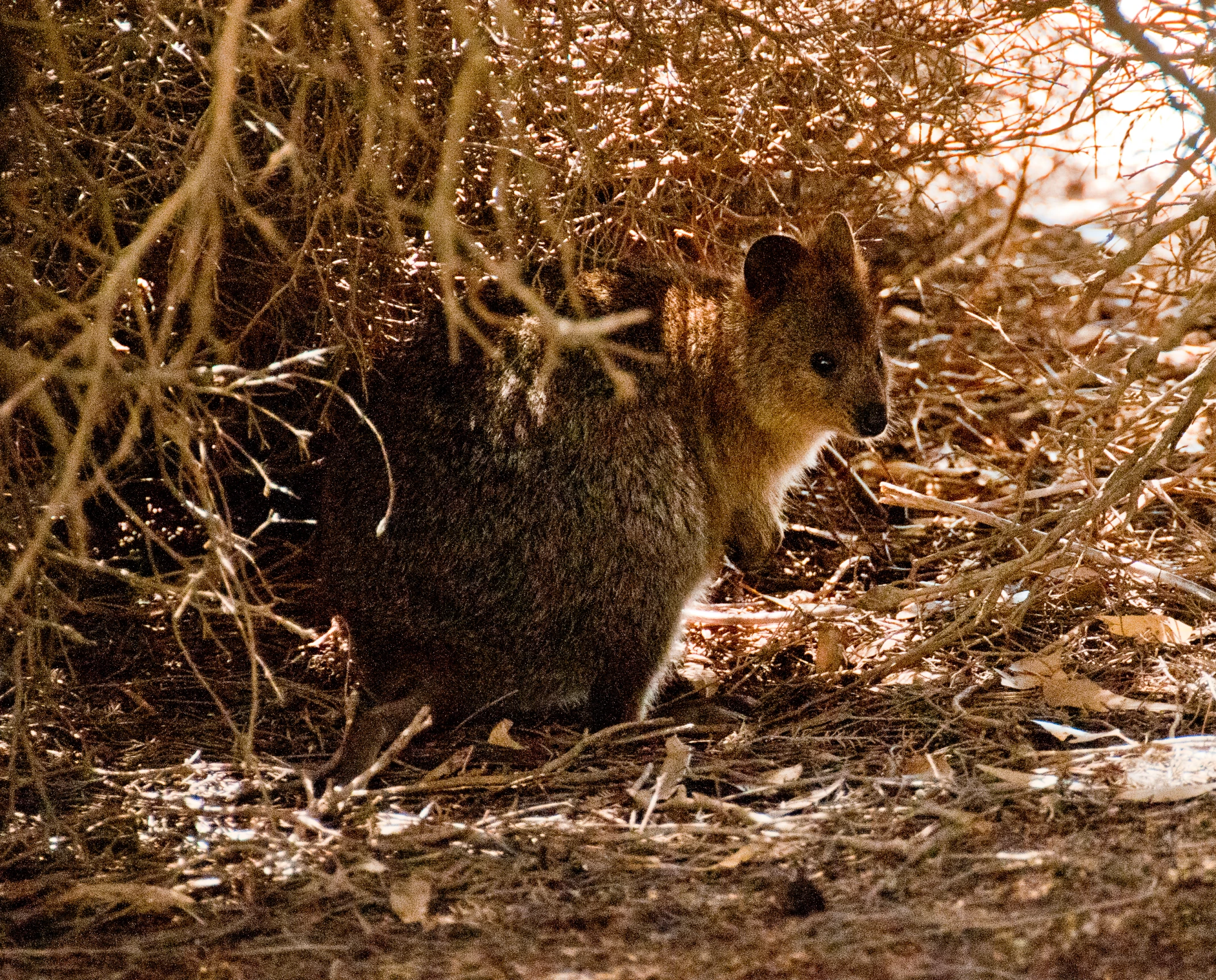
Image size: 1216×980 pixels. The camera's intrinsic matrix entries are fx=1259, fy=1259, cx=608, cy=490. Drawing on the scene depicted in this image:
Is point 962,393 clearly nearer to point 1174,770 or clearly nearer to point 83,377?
point 1174,770

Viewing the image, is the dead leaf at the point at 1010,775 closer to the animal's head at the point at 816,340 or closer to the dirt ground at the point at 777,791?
the dirt ground at the point at 777,791

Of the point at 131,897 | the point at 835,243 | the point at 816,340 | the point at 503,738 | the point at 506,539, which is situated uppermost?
the point at 835,243

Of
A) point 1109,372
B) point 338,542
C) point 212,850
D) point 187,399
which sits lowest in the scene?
point 212,850

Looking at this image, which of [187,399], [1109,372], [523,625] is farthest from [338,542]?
[1109,372]

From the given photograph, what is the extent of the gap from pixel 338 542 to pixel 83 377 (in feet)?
4.97

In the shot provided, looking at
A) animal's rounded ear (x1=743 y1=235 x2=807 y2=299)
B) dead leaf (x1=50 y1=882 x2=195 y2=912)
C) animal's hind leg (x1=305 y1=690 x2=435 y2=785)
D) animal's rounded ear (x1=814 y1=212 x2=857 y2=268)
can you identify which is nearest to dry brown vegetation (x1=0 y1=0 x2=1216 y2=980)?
dead leaf (x1=50 y1=882 x2=195 y2=912)

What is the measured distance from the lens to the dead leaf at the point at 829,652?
4.38 meters

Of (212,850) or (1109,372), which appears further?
(1109,372)

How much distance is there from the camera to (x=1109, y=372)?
5.44 metres

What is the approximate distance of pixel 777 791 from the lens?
351cm

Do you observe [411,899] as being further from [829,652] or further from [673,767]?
[829,652]

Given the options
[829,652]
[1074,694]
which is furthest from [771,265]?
[1074,694]

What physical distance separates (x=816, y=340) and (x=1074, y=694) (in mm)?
1506

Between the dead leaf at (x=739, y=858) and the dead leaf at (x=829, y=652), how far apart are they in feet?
4.44
